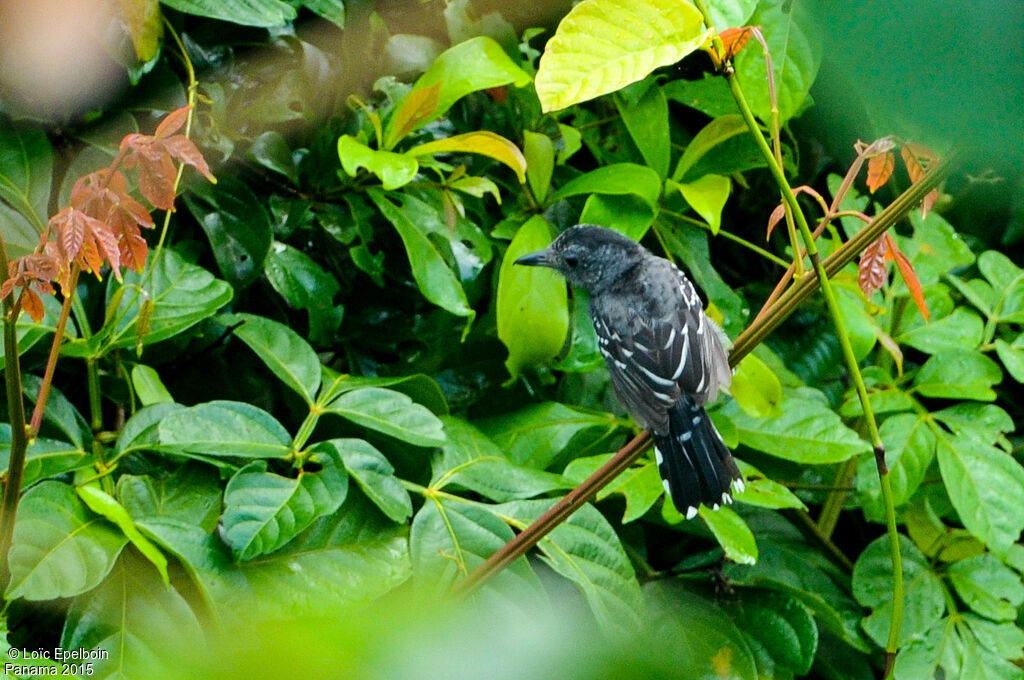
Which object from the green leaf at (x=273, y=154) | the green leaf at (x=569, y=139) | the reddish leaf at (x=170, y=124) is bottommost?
the green leaf at (x=273, y=154)

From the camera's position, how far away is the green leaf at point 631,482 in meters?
2.04

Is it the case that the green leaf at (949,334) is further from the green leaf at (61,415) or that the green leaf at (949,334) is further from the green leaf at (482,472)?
the green leaf at (61,415)

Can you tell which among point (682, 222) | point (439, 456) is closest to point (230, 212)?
point (439, 456)

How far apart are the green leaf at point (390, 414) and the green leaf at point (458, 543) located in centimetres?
14

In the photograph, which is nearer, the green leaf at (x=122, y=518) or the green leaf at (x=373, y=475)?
the green leaf at (x=122, y=518)

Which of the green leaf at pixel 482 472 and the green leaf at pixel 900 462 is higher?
the green leaf at pixel 482 472

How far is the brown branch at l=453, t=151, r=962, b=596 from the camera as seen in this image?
1.48m

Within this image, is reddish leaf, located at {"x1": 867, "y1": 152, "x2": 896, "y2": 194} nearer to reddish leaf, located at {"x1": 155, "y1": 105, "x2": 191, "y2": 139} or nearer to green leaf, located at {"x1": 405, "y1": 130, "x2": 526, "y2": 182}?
green leaf, located at {"x1": 405, "y1": 130, "x2": 526, "y2": 182}

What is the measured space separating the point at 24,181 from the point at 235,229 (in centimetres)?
46

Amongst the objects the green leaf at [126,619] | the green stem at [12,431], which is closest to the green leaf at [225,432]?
the green leaf at [126,619]

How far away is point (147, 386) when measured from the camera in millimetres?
1965

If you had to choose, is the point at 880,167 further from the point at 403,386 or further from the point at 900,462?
the point at 403,386

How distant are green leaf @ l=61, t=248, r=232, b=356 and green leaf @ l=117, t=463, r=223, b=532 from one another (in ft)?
0.90

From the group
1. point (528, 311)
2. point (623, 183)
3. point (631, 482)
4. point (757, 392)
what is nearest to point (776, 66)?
point (623, 183)
